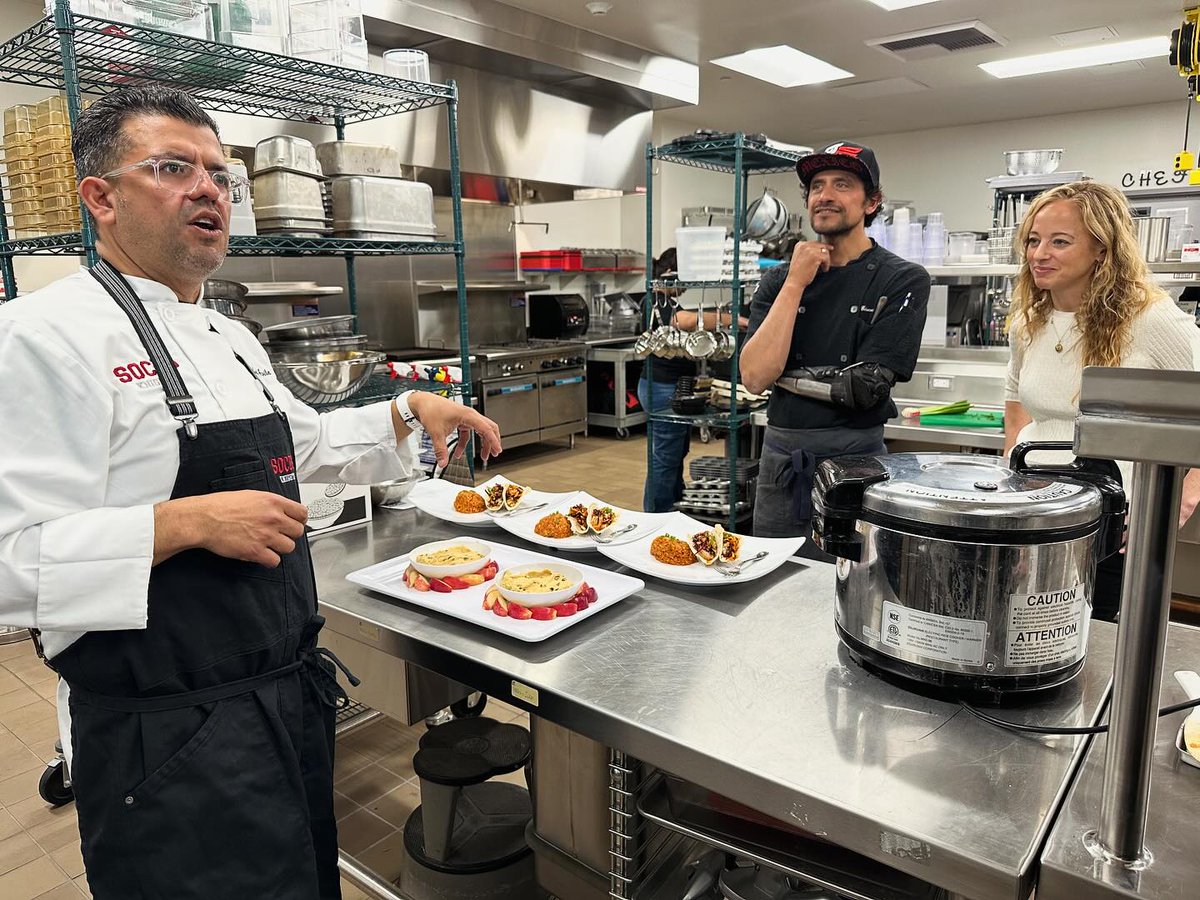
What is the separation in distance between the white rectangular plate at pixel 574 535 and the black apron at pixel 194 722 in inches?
27.4

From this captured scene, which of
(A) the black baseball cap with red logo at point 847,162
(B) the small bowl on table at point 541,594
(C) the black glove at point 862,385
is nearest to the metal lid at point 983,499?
(B) the small bowl on table at point 541,594

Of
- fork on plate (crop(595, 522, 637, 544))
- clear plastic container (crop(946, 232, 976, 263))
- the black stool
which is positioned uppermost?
clear plastic container (crop(946, 232, 976, 263))

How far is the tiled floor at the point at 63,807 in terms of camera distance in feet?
7.32

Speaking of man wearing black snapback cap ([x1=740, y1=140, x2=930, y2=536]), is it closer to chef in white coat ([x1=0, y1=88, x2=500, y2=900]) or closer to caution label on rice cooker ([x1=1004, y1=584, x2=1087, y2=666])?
caution label on rice cooker ([x1=1004, y1=584, x2=1087, y2=666])

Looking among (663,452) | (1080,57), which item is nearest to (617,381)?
(663,452)

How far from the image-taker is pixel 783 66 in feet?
23.5

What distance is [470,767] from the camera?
202 centimetres

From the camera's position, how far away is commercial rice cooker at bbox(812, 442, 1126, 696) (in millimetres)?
1078

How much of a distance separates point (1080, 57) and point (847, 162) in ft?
20.5

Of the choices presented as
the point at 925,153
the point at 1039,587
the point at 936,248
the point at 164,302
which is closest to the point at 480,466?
the point at 936,248

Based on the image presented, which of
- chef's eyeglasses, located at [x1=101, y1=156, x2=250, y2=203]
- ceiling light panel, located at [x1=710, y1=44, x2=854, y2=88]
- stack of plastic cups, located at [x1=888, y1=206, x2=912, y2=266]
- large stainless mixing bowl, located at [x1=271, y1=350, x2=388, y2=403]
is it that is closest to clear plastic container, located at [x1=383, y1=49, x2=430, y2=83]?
large stainless mixing bowl, located at [x1=271, y1=350, x2=388, y2=403]

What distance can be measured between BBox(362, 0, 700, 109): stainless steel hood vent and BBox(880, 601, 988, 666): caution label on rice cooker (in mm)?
4307

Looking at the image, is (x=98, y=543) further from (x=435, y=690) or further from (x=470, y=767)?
(x=470, y=767)

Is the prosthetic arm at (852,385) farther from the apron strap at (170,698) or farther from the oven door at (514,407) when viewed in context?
the oven door at (514,407)
